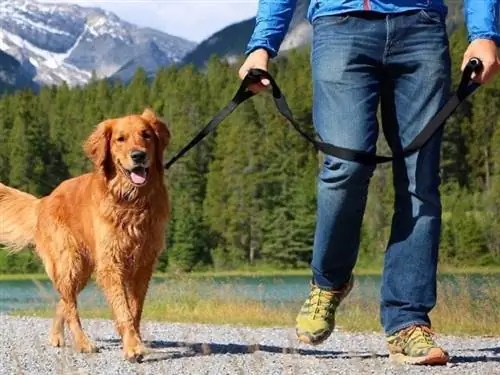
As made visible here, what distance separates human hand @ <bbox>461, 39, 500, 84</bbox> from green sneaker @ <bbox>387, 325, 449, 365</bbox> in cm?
126

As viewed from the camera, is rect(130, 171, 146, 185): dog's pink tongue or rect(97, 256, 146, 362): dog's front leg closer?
rect(97, 256, 146, 362): dog's front leg

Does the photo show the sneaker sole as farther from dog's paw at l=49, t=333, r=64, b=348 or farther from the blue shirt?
dog's paw at l=49, t=333, r=64, b=348

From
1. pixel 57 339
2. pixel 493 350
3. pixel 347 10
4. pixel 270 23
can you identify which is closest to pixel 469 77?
pixel 347 10

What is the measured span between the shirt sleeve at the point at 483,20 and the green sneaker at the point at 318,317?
4.81 feet

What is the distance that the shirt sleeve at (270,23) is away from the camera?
5254mm

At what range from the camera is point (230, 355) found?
20.2 feet

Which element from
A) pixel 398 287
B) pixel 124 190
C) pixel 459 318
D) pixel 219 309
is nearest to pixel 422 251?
pixel 398 287

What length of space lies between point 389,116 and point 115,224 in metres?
2.30

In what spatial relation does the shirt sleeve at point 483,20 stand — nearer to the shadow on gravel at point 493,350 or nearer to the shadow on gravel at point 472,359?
the shadow on gravel at point 472,359

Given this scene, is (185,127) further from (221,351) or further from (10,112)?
(221,351)

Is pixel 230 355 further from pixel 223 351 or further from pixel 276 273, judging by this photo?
pixel 276 273

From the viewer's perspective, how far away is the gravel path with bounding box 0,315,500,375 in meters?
5.25

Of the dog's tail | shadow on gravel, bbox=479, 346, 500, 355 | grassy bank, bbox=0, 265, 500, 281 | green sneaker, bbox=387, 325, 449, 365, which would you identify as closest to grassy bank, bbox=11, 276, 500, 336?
grassy bank, bbox=0, 265, 500, 281

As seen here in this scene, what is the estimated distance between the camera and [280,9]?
5.25 metres
